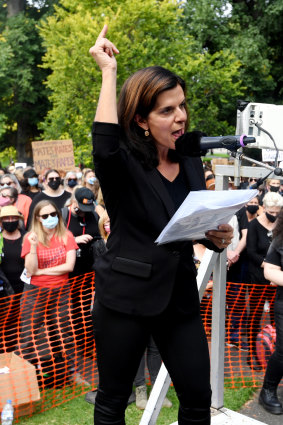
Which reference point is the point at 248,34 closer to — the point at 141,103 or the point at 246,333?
the point at 246,333

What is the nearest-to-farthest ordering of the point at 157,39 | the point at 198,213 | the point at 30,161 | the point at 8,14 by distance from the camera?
the point at 198,213
the point at 157,39
the point at 8,14
the point at 30,161

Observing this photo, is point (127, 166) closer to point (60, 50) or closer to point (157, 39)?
point (157, 39)

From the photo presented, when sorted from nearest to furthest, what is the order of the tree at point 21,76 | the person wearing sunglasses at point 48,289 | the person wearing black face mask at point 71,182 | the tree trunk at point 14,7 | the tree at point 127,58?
the person wearing sunglasses at point 48,289
the person wearing black face mask at point 71,182
the tree at point 127,58
the tree at point 21,76
the tree trunk at point 14,7

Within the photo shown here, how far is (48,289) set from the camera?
4934 millimetres

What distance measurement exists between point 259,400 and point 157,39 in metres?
14.4

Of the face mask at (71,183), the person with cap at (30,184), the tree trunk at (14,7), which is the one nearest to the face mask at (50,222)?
the person with cap at (30,184)

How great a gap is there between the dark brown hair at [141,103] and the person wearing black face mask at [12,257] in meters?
3.26

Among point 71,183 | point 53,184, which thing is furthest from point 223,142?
point 71,183

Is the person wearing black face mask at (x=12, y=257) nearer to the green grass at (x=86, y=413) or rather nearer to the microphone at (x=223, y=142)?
the green grass at (x=86, y=413)

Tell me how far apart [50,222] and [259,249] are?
236 centimetres

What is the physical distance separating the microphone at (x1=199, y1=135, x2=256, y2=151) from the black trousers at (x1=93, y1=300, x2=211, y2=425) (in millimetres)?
692

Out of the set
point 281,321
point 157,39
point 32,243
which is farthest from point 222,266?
point 157,39

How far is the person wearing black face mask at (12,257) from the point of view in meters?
4.91

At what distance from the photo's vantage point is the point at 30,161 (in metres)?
35.7
